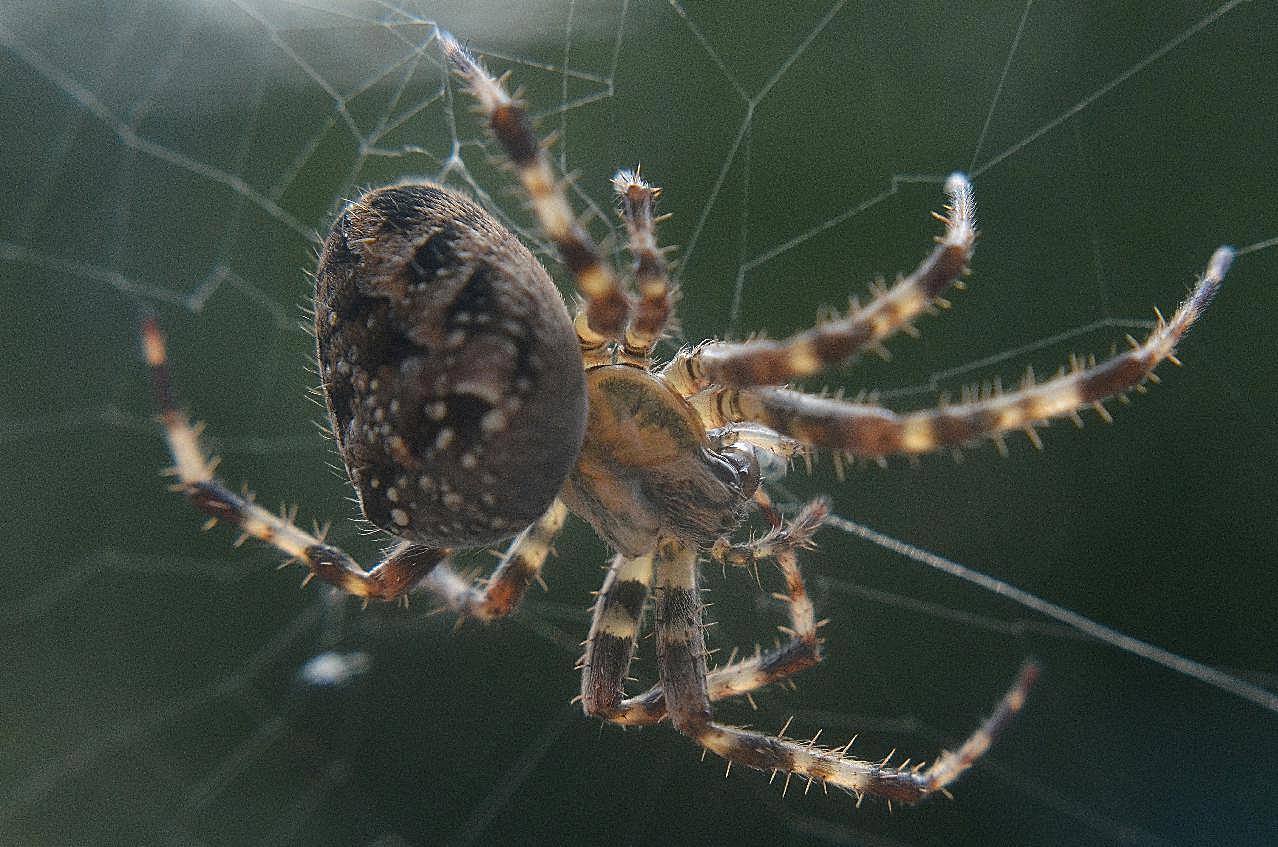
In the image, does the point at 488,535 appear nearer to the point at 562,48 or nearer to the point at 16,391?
the point at 562,48

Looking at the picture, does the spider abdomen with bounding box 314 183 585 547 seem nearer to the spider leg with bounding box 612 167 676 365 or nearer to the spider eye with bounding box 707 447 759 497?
the spider leg with bounding box 612 167 676 365

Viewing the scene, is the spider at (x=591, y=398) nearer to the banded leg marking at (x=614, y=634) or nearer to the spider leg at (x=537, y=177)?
the spider leg at (x=537, y=177)

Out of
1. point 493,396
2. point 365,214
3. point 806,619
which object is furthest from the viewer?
point 806,619

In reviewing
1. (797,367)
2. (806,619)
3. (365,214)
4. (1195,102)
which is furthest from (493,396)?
(1195,102)

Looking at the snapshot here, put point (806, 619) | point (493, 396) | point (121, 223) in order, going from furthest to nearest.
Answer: point (121, 223) → point (806, 619) → point (493, 396)

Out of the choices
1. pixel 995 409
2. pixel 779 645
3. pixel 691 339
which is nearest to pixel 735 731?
pixel 779 645

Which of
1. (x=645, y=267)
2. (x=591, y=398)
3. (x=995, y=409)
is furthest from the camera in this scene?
(x=591, y=398)

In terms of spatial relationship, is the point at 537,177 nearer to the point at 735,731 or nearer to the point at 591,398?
the point at 591,398

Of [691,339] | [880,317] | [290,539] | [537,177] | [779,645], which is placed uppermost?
[691,339]
